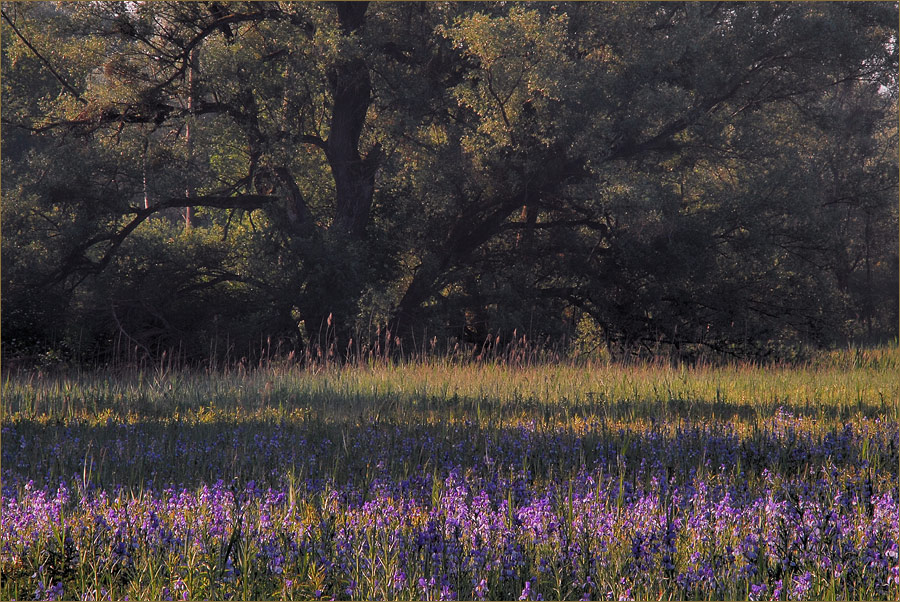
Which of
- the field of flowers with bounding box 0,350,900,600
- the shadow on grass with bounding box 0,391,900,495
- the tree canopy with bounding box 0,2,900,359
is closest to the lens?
the field of flowers with bounding box 0,350,900,600

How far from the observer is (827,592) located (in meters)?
3.52

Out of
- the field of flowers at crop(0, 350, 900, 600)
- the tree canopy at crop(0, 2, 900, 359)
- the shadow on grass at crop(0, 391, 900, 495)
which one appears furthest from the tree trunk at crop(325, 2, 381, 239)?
the shadow on grass at crop(0, 391, 900, 495)

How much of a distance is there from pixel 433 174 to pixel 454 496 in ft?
44.5

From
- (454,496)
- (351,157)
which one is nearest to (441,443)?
(454,496)

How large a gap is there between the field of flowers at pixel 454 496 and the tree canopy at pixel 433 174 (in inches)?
300

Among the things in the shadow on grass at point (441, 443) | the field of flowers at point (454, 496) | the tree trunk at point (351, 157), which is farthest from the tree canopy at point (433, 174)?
the shadow on grass at point (441, 443)

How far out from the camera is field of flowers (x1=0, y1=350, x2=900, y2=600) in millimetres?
3676

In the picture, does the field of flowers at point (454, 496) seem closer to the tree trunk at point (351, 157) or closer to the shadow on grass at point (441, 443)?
the shadow on grass at point (441, 443)

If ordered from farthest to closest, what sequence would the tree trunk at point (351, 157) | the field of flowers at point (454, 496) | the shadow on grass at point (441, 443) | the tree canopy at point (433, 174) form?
1. the tree trunk at point (351, 157)
2. the tree canopy at point (433, 174)
3. the shadow on grass at point (441, 443)
4. the field of flowers at point (454, 496)

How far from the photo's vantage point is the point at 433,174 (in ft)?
57.9

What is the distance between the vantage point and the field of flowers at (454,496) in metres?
3.68

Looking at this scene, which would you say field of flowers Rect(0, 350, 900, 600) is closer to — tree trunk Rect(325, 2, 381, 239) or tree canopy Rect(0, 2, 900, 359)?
tree canopy Rect(0, 2, 900, 359)

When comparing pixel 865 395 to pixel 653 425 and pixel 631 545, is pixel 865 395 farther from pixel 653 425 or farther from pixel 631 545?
pixel 631 545

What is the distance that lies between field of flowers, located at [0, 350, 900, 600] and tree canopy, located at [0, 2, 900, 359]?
7615 millimetres
